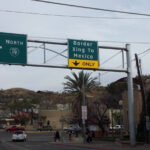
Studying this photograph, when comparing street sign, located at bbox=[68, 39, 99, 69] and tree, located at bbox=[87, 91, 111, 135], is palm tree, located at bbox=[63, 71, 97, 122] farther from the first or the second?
street sign, located at bbox=[68, 39, 99, 69]

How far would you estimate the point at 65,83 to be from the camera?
5031cm

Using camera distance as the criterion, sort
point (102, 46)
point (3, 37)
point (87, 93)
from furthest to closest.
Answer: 1. point (87, 93)
2. point (102, 46)
3. point (3, 37)

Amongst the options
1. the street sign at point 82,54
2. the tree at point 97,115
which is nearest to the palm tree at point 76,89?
the tree at point 97,115

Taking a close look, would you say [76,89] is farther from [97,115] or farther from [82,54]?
[82,54]

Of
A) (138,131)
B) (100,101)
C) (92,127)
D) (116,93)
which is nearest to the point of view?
(138,131)

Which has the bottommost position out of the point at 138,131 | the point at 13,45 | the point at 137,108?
the point at 138,131

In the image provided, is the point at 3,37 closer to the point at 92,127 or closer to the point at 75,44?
the point at 75,44

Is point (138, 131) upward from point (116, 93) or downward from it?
downward

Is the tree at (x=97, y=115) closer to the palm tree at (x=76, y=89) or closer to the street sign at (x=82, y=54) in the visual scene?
the palm tree at (x=76, y=89)

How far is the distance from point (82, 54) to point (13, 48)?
5.31 meters

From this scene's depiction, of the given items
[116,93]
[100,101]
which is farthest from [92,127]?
[116,93]

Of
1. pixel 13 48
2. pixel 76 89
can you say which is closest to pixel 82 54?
pixel 13 48

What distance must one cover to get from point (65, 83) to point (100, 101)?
931cm

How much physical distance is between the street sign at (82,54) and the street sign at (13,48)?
11.7ft
